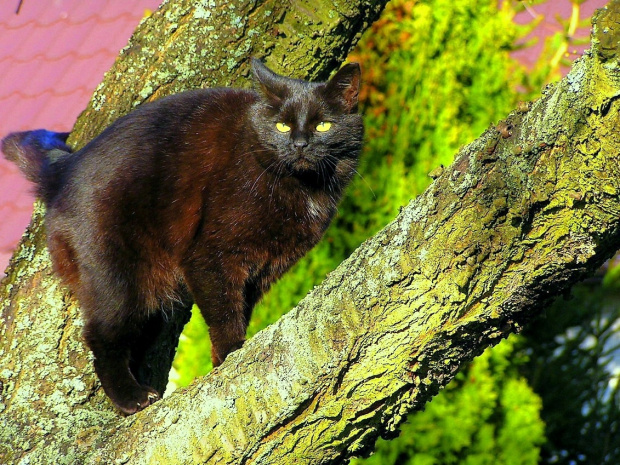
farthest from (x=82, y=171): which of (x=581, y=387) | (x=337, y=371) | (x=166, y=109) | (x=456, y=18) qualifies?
(x=581, y=387)

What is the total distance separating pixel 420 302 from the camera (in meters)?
1.36

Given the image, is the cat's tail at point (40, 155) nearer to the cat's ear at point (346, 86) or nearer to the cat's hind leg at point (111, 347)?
the cat's hind leg at point (111, 347)

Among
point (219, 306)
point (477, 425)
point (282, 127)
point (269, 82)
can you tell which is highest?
point (269, 82)

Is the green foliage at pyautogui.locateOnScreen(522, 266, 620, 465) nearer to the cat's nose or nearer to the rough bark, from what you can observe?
the cat's nose

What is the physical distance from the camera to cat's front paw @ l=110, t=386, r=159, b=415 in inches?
81.4

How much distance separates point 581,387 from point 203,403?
235 centimetres

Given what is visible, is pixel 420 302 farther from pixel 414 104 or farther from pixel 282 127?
pixel 414 104

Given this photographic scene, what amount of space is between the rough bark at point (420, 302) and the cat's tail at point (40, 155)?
84cm

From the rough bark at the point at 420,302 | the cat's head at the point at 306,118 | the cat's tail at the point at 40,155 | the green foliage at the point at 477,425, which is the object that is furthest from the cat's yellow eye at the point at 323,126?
the green foliage at the point at 477,425

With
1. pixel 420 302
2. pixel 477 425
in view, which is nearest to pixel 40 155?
pixel 420 302

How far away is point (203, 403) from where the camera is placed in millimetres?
1635

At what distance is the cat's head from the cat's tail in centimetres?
69

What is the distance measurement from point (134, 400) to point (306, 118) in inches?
42.9

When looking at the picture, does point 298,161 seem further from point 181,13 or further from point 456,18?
point 456,18
